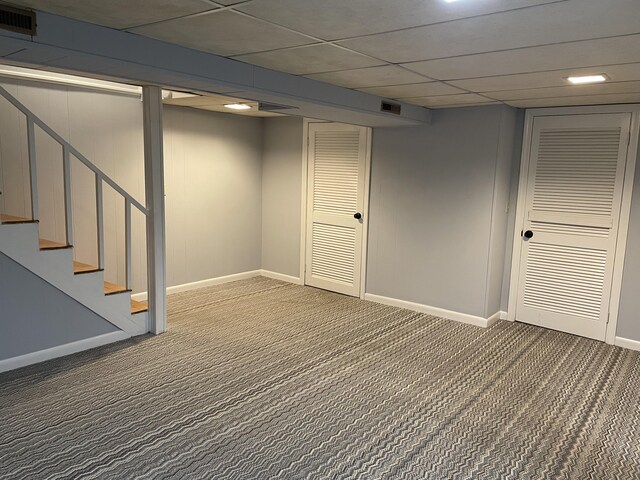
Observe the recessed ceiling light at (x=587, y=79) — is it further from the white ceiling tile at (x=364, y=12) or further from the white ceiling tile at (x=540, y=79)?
the white ceiling tile at (x=364, y=12)

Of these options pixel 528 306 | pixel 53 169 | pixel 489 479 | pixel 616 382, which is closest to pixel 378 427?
pixel 489 479

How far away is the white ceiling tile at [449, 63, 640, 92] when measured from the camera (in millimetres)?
3021

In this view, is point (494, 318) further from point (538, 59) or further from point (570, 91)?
point (538, 59)

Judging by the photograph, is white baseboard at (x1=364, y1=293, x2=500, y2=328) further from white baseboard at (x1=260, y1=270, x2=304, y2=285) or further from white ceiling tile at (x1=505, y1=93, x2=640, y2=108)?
white ceiling tile at (x1=505, y1=93, x2=640, y2=108)

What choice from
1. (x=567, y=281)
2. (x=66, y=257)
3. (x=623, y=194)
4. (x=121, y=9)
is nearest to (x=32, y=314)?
(x=66, y=257)

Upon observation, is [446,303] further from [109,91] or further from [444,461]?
[109,91]

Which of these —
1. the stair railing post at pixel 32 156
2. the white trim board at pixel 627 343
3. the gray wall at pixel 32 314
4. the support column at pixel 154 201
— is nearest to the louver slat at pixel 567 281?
the white trim board at pixel 627 343

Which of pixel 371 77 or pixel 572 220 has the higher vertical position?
pixel 371 77

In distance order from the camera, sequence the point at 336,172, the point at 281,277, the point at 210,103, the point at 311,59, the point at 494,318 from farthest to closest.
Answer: the point at 281,277, the point at 336,172, the point at 210,103, the point at 494,318, the point at 311,59

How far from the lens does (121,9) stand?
7.27 feet

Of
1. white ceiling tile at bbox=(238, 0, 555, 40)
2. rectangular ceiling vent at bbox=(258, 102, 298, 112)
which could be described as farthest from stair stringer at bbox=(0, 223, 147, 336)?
white ceiling tile at bbox=(238, 0, 555, 40)

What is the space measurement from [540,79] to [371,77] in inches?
44.9

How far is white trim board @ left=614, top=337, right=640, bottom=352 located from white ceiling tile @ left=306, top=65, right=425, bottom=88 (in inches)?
119

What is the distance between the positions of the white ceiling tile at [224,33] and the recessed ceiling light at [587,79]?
1.90 m
